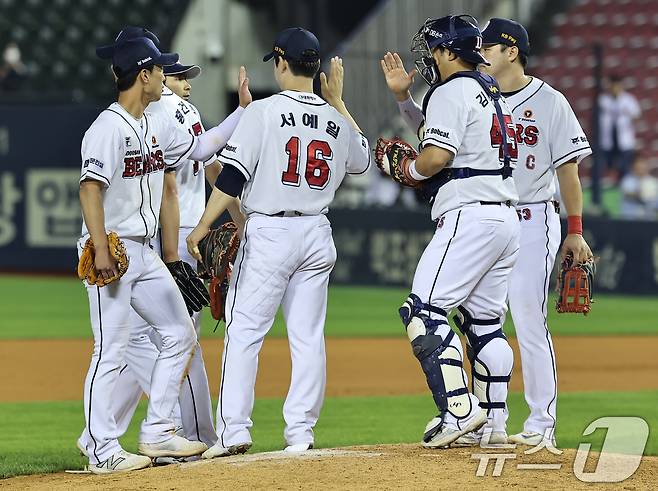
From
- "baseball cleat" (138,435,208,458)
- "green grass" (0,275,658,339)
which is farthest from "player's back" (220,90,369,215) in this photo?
"green grass" (0,275,658,339)

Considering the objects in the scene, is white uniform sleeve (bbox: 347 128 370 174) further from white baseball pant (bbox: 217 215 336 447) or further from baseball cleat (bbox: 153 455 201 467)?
baseball cleat (bbox: 153 455 201 467)

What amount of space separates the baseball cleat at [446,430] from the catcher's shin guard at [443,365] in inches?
2.0

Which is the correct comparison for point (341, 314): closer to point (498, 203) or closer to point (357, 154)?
point (357, 154)

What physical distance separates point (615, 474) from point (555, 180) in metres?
1.91

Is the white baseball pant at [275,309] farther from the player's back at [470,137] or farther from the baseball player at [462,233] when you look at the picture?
the player's back at [470,137]

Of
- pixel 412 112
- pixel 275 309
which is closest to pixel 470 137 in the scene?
pixel 412 112

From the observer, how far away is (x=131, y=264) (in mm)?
5828

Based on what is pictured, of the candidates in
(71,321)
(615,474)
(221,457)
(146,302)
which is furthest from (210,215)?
(71,321)

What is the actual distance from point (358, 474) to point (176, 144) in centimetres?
190

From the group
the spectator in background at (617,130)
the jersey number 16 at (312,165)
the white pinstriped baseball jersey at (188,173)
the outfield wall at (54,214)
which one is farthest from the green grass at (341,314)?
the jersey number 16 at (312,165)

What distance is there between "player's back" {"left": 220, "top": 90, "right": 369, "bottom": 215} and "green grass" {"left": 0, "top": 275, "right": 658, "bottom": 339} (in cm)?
670

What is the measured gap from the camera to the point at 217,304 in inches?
249

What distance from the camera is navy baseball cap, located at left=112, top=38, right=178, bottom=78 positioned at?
5.86 meters

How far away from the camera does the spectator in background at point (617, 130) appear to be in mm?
17344
